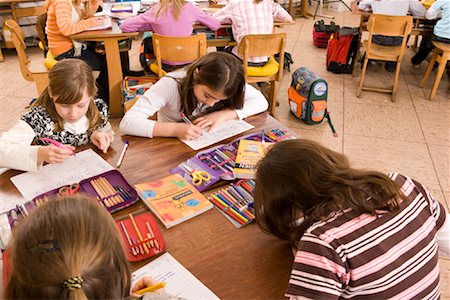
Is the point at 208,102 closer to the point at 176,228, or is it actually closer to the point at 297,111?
the point at 176,228

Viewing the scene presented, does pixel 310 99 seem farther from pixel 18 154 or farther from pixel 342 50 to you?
pixel 18 154

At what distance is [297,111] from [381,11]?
61.7 inches

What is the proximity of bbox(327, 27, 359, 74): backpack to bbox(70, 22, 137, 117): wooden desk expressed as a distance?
2324 mm

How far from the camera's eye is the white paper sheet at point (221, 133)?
157 centimetres

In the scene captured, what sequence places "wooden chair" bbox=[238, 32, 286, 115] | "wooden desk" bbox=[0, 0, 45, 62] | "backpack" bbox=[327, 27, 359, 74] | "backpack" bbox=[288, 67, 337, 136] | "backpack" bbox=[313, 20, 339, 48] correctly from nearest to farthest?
1. "wooden chair" bbox=[238, 32, 286, 115]
2. "backpack" bbox=[288, 67, 337, 136]
3. "backpack" bbox=[327, 27, 359, 74]
4. "wooden desk" bbox=[0, 0, 45, 62]
5. "backpack" bbox=[313, 20, 339, 48]

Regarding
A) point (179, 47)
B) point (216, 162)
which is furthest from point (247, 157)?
point (179, 47)

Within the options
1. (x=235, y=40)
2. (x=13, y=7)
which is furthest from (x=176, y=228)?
(x=13, y=7)

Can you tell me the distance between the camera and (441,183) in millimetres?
2641

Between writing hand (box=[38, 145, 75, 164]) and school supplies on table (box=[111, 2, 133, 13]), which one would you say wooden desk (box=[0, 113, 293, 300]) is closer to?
writing hand (box=[38, 145, 75, 164])

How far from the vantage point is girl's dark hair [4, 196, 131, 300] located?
62 centimetres

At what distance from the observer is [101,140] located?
1.50 meters

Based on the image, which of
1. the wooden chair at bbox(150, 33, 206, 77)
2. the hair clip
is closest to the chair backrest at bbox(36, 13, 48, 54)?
the wooden chair at bbox(150, 33, 206, 77)

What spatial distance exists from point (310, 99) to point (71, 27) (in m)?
2.00

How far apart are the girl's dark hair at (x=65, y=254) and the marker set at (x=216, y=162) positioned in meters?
0.61
